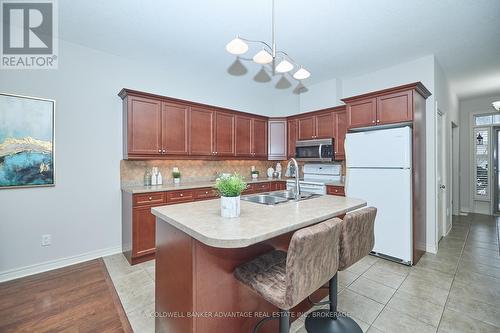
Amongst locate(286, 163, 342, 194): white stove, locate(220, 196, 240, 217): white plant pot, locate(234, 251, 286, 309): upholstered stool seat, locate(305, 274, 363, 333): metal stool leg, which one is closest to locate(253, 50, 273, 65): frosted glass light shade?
locate(220, 196, 240, 217): white plant pot

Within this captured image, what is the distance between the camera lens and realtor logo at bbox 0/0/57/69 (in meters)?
2.40

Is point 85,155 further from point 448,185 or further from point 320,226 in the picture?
point 448,185

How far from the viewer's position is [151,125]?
10.9 feet

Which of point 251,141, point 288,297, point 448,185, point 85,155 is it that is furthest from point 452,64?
point 85,155

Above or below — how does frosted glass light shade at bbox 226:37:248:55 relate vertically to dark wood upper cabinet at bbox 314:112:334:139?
above

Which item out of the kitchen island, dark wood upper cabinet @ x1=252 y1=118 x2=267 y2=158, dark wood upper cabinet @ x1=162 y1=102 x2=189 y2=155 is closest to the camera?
the kitchen island

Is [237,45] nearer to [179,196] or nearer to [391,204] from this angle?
[179,196]

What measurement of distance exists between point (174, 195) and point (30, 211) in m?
Result: 1.67

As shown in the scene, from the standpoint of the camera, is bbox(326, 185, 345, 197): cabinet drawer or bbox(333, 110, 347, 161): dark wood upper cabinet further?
bbox(333, 110, 347, 161): dark wood upper cabinet

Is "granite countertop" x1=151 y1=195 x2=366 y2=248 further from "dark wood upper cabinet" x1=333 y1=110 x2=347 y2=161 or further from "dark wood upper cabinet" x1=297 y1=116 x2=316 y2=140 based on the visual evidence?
"dark wood upper cabinet" x1=297 y1=116 x2=316 y2=140

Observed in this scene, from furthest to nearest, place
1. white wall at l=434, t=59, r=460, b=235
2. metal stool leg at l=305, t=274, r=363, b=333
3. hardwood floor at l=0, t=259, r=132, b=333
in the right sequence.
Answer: white wall at l=434, t=59, r=460, b=235
hardwood floor at l=0, t=259, r=132, b=333
metal stool leg at l=305, t=274, r=363, b=333

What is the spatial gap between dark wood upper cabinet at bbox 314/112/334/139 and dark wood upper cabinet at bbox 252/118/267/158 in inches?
43.4

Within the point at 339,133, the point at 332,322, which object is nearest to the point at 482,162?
the point at 339,133

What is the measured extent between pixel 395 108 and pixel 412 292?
2277 millimetres
